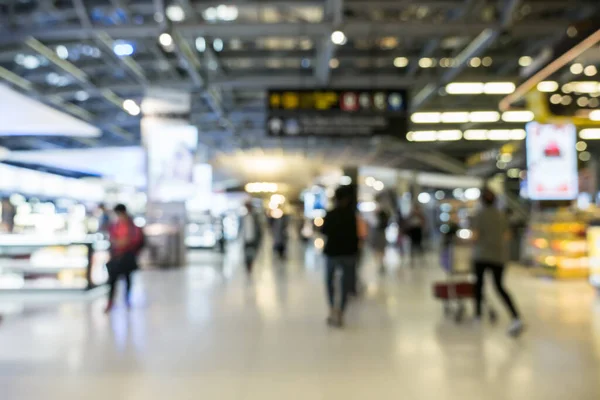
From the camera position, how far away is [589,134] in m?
22.6

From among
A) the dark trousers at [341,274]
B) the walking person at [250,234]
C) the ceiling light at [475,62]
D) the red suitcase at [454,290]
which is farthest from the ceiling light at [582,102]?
the walking person at [250,234]

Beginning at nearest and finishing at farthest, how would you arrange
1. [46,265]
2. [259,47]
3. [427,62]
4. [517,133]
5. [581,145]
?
[46,265]
[259,47]
[427,62]
[517,133]
[581,145]

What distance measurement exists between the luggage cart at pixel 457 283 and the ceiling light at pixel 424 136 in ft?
52.8

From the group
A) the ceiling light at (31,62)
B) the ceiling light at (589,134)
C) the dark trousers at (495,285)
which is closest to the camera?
the dark trousers at (495,285)

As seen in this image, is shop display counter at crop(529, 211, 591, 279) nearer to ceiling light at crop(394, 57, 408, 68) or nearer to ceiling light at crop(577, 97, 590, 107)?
ceiling light at crop(577, 97, 590, 107)

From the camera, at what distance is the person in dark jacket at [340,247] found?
6988mm

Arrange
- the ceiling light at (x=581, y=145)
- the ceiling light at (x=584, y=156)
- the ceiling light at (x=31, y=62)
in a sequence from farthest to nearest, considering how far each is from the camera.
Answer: the ceiling light at (x=584, y=156), the ceiling light at (x=581, y=145), the ceiling light at (x=31, y=62)

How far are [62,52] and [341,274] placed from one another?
8472mm

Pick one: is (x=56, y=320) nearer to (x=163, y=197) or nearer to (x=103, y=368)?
(x=103, y=368)

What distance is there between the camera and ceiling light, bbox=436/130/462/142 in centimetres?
2384

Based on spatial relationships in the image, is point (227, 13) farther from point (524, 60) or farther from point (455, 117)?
point (455, 117)

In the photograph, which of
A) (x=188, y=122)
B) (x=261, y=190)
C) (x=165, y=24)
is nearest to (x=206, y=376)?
(x=165, y=24)

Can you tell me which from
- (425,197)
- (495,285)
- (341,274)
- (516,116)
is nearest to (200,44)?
(341,274)

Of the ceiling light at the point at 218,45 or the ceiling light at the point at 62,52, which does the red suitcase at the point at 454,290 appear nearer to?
the ceiling light at the point at 218,45
